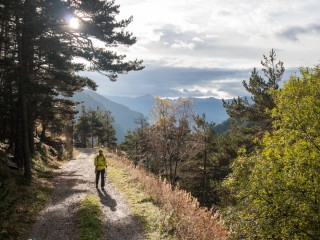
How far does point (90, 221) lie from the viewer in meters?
7.66

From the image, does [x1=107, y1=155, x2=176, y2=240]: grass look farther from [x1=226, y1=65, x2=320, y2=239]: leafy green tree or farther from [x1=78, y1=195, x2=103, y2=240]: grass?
[x1=226, y1=65, x2=320, y2=239]: leafy green tree

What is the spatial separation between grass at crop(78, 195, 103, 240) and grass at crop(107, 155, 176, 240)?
4.98 feet

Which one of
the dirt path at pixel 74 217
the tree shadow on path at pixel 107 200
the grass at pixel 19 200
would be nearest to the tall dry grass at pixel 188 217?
the dirt path at pixel 74 217

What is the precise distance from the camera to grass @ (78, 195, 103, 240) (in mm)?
6885

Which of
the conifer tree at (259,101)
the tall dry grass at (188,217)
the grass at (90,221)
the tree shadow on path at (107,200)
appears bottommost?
the tree shadow on path at (107,200)

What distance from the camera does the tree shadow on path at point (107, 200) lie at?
31.7ft

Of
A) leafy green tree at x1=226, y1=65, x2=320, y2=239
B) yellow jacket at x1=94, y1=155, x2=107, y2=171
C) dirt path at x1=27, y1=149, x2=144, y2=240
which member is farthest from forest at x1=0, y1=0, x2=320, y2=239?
yellow jacket at x1=94, y1=155, x2=107, y2=171

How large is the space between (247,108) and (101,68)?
13.6 meters

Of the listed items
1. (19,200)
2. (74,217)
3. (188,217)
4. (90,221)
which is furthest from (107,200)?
(188,217)

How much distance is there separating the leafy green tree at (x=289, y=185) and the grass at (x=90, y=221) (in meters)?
4.67

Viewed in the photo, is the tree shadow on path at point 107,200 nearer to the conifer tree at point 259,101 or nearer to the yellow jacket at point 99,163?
the yellow jacket at point 99,163

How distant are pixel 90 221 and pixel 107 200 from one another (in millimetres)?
2797

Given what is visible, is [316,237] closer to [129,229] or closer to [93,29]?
[129,229]

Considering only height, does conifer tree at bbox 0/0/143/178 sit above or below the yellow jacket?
above
